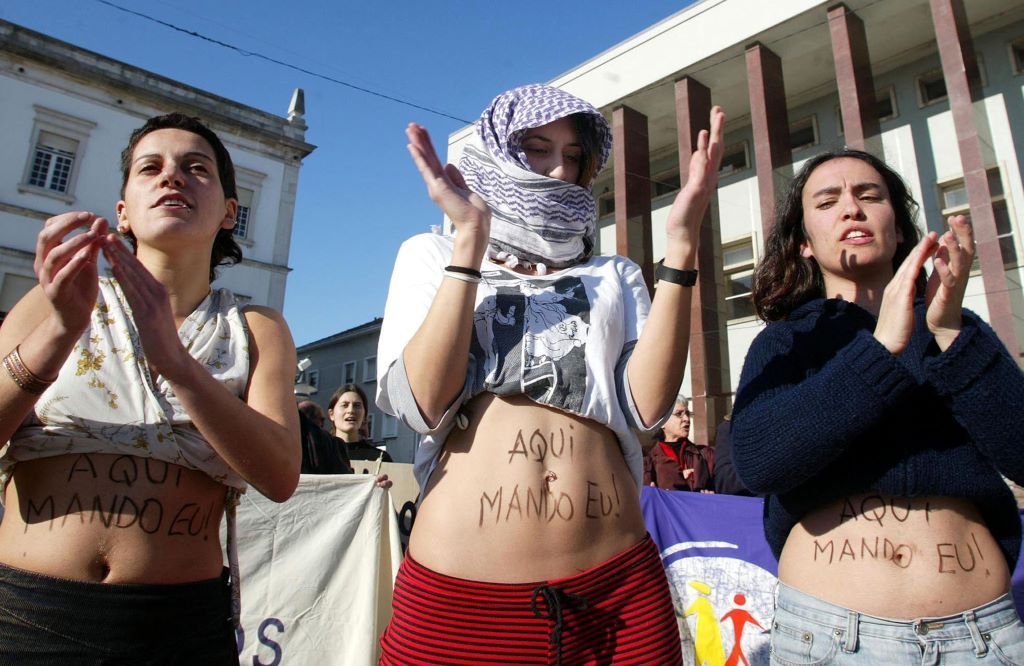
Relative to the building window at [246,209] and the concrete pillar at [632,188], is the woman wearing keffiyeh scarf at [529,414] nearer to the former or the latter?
the concrete pillar at [632,188]

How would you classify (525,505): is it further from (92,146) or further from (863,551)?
(92,146)

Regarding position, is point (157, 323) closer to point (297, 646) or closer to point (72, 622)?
point (72, 622)

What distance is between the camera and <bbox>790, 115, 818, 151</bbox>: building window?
1675 centimetres

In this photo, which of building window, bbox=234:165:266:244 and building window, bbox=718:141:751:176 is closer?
building window, bbox=718:141:751:176

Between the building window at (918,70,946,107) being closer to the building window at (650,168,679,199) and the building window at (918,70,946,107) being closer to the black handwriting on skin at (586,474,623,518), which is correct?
the building window at (650,168,679,199)

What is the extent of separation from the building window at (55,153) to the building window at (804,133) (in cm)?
2023

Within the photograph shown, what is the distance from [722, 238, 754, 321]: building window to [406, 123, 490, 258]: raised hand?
15666 millimetres

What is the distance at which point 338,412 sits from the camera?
21.3ft

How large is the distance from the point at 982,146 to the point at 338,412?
482 inches

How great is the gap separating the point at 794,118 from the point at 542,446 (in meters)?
17.9

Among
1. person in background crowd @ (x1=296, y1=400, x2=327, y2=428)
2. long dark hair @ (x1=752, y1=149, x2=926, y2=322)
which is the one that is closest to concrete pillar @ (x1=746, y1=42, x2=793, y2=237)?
person in background crowd @ (x1=296, y1=400, x2=327, y2=428)

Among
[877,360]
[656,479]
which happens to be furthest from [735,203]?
[877,360]

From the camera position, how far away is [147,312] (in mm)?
1603

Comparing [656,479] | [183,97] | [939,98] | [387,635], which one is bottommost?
[387,635]
